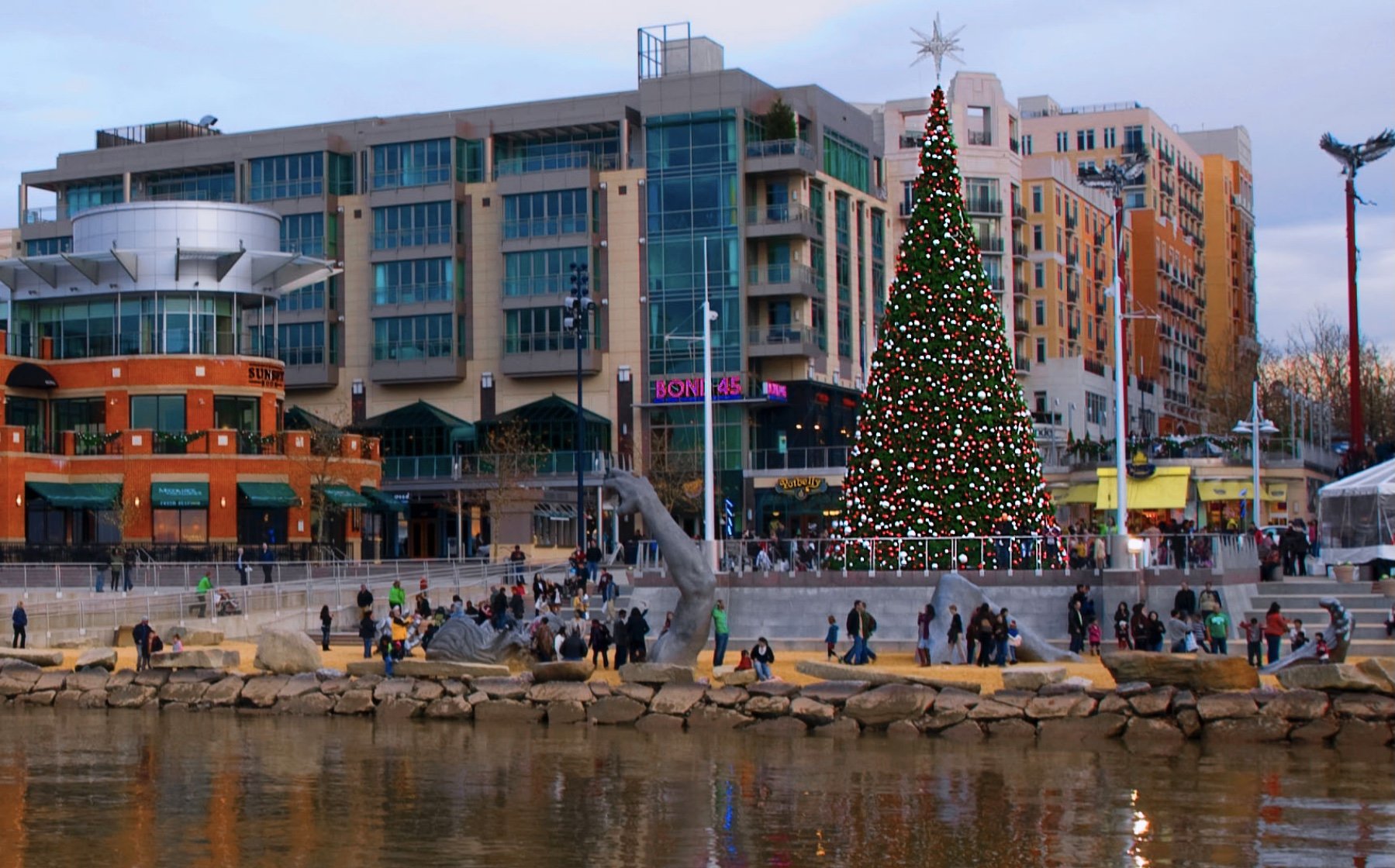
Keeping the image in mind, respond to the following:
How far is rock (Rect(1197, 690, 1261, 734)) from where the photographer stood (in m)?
28.7

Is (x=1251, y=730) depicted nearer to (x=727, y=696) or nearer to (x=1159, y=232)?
(x=727, y=696)

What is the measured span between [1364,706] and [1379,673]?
0.80 m

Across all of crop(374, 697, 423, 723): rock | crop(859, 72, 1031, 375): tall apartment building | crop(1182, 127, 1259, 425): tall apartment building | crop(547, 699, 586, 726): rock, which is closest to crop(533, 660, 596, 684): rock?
crop(547, 699, 586, 726): rock

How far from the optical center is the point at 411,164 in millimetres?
88688

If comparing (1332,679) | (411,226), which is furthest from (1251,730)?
(411,226)

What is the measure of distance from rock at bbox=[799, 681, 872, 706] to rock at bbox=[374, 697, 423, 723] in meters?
7.49

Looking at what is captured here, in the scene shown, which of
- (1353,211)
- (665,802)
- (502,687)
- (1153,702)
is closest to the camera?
(665,802)

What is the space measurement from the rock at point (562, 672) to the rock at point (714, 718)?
2693mm

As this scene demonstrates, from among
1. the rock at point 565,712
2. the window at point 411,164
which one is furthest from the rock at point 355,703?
the window at point 411,164

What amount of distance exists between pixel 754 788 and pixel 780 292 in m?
60.2

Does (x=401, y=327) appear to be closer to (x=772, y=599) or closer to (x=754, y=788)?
(x=772, y=599)

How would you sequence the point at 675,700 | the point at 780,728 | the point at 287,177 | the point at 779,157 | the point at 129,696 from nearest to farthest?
the point at 780,728 < the point at 675,700 < the point at 129,696 < the point at 779,157 < the point at 287,177

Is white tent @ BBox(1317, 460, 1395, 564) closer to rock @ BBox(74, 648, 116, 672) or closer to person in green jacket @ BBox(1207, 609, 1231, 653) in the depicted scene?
person in green jacket @ BBox(1207, 609, 1231, 653)

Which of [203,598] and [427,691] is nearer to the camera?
[427,691]
